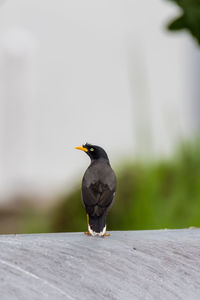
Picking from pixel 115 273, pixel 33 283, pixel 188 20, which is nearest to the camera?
pixel 33 283

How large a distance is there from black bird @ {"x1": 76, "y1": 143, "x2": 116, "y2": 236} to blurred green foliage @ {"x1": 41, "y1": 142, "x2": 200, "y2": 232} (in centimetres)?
198

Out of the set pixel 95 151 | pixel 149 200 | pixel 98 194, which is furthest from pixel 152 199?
pixel 98 194

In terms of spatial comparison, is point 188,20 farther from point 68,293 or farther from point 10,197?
point 10,197

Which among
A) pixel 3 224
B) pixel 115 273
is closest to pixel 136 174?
pixel 3 224

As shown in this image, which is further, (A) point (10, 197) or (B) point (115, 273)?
(A) point (10, 197)

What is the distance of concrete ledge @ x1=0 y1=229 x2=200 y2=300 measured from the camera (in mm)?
1646

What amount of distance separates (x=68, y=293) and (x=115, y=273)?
0.15 m

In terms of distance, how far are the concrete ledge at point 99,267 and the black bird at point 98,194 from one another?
0.24 ft

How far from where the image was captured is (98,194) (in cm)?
168

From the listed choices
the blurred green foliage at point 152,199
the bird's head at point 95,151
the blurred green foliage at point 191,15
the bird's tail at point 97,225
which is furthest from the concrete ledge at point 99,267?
the blurred green foliage at point 152,199

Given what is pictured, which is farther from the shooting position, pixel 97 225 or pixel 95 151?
pixel 95 151

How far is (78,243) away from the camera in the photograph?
5.66 ft

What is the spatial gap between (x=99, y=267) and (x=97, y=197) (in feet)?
0.63

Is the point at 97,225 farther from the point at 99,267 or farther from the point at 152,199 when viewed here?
the point at 152,199
